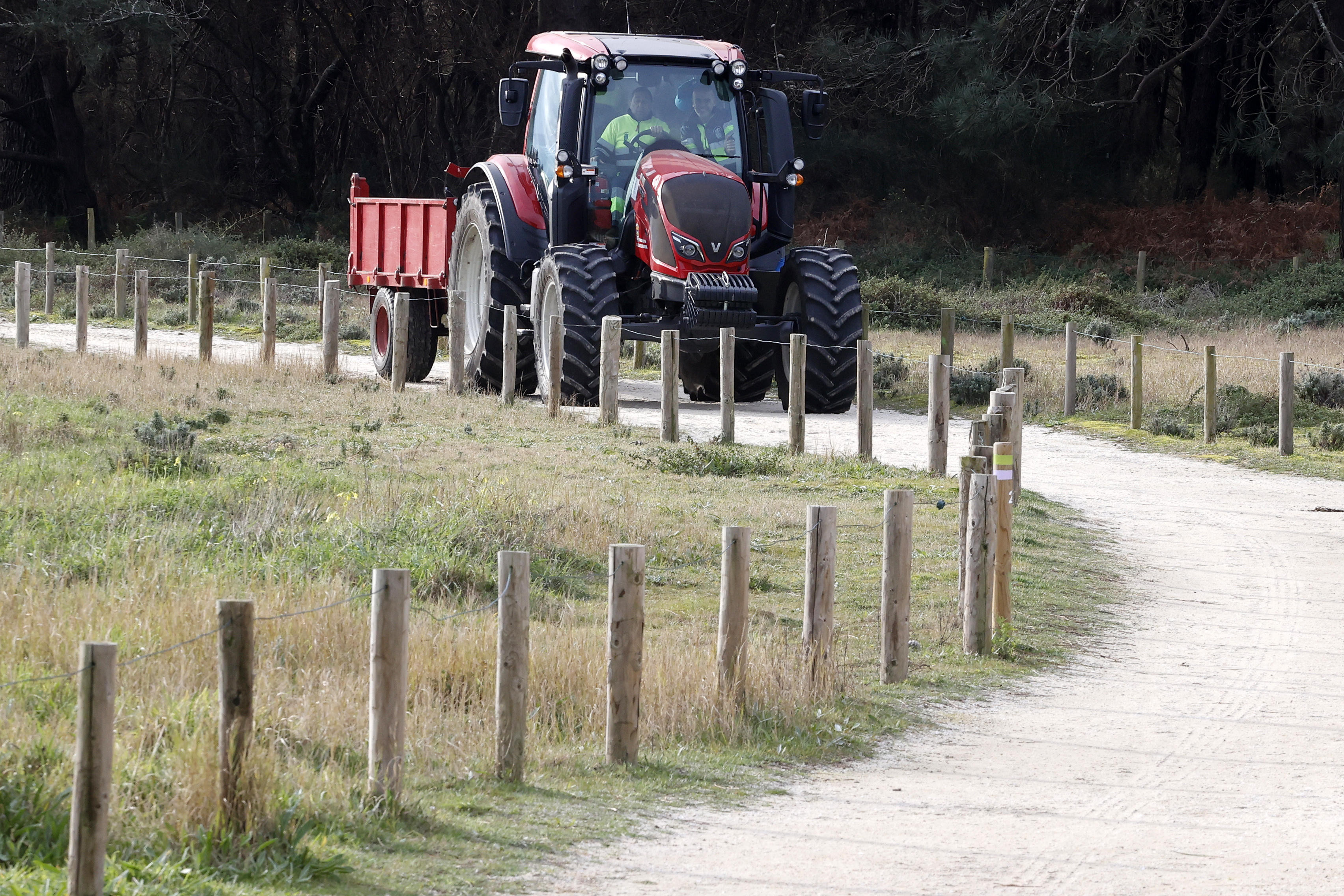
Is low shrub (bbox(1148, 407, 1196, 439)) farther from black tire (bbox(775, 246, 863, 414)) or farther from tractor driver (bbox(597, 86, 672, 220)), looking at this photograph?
tractor driver (bbox(597, 86, 672, 220))

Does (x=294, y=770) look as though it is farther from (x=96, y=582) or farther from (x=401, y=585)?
(x=96, y=582)

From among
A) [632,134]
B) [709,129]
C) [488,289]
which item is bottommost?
[488,289]

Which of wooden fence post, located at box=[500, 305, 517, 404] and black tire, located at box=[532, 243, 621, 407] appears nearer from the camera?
black tire, located at box=[532, 243, 621, 407]

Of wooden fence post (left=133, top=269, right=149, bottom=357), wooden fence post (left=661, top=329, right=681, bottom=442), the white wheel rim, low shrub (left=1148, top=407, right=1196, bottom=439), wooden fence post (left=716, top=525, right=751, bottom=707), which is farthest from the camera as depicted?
wooden fence post (left=133, top=269, right=149, bottom=357)

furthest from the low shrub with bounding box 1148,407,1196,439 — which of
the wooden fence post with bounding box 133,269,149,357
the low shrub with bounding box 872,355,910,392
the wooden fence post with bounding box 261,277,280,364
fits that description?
the wooden fence post with bounding box 133,269,149,357

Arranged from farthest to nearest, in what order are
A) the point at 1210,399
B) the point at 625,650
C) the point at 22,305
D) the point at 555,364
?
Result: the point at 22,305, the point at 1210,399, the point at 555,364, the point at 625,650

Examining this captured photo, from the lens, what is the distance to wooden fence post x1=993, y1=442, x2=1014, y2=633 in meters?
10.1

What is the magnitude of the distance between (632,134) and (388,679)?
47.6 feet

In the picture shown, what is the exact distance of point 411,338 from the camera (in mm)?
23812

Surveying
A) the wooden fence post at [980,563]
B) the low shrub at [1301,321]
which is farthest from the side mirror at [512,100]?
the low shrub at [1301,321]

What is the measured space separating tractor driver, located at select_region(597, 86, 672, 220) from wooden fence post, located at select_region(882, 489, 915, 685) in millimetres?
11599

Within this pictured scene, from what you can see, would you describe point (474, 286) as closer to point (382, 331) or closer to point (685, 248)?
point (382, 331)

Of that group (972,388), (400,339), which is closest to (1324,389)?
(972,388)

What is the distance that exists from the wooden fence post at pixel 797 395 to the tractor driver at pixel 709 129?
3.90m
